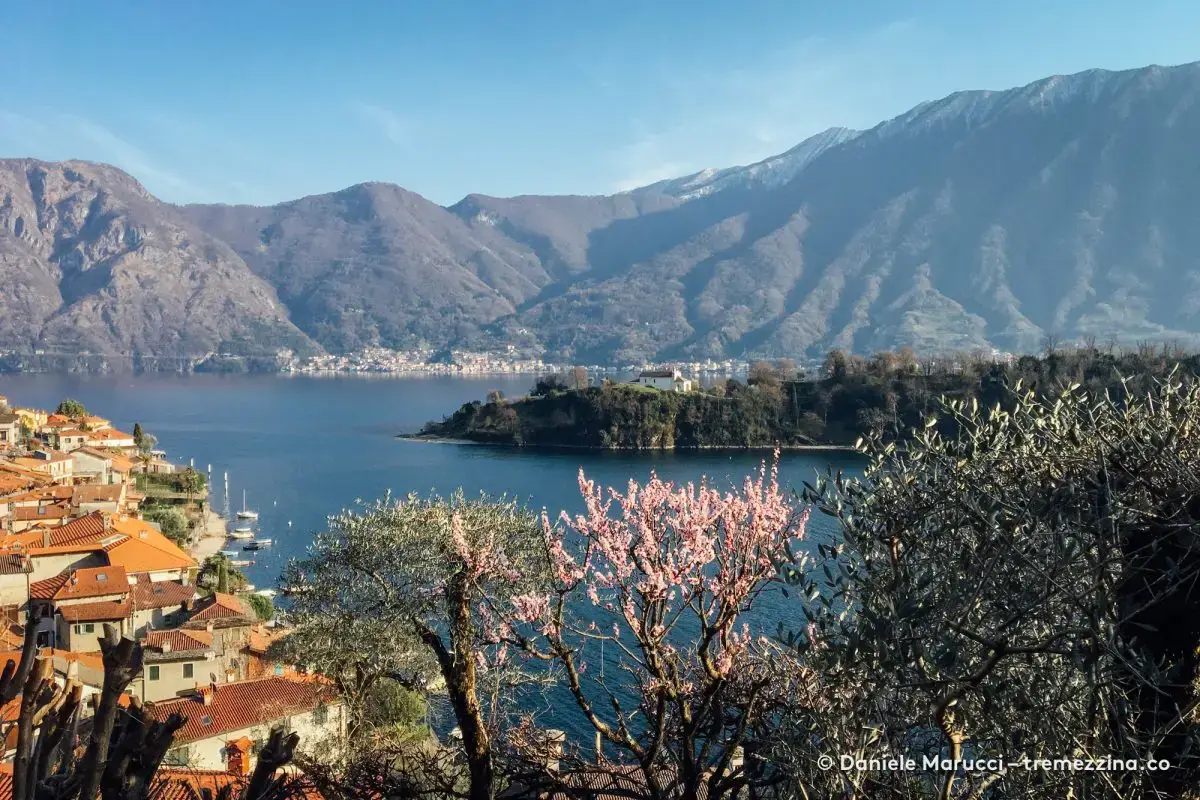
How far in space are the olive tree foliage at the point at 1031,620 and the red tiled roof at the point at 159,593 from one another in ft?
64.6

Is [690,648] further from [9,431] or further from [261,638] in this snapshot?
[9,431]

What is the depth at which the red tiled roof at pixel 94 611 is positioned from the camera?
61.7 feet

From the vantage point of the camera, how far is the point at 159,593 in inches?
826

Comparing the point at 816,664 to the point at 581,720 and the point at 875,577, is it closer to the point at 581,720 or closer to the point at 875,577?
the point at 875,577

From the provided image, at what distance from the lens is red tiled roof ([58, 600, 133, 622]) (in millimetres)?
18812

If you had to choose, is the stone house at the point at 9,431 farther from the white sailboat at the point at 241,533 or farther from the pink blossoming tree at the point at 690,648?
the pink blossoming tree at the point at 690,648

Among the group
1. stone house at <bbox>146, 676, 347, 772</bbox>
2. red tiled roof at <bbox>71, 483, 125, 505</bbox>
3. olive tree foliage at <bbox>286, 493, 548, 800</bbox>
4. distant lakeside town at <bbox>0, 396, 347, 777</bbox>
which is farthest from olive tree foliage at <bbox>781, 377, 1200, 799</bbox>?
red tiled roof at <bbox>71, 483, 125, 505</bbox>

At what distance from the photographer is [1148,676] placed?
322cm

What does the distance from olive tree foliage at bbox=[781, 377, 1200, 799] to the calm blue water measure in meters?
14.0

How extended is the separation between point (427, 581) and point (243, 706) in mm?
6483

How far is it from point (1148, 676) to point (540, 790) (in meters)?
3.65

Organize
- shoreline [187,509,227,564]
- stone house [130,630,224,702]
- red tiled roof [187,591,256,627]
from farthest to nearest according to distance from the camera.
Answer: shoreline [187,509,227,564] → red tiled roof [187,591,256,627] → stone house [130,630,224,702]

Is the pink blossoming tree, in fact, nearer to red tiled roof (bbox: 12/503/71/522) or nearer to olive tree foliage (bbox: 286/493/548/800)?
olive tree foliage (bbox: 286/493/548/800)

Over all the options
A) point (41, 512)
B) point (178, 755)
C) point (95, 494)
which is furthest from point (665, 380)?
point (178, 755)
